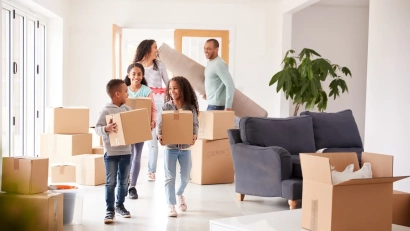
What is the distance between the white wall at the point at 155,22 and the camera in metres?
8.40

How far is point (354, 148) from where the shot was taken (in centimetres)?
542

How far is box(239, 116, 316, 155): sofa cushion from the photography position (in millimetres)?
4777

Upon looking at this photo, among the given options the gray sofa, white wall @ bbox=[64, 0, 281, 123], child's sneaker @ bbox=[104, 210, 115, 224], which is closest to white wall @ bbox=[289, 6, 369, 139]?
white wall @ bbox=[64, 0, 281, 123]

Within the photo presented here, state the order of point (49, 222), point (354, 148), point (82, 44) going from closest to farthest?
point (49, 222)
point (354, 148)
point (82, 44)

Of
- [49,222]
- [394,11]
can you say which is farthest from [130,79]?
[394,11]

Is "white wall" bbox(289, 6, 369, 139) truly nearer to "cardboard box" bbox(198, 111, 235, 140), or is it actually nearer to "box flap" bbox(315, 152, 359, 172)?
"cardboard box" bbox(198, 111, 235, 140)

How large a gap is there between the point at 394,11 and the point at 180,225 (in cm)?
313

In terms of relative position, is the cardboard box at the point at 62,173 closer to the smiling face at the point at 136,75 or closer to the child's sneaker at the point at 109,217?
the smiling face at the point at 136,75

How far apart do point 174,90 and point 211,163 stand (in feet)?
5.75

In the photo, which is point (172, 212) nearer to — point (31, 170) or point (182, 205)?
point (182, 205)

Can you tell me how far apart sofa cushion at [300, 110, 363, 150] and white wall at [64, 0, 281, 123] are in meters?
3.16

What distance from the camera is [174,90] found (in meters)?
4.31

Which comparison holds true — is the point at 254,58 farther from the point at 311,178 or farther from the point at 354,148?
the point at 311,178

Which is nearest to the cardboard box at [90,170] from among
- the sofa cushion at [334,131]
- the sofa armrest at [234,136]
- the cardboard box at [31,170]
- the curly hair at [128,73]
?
the curly hair at [128,73]
